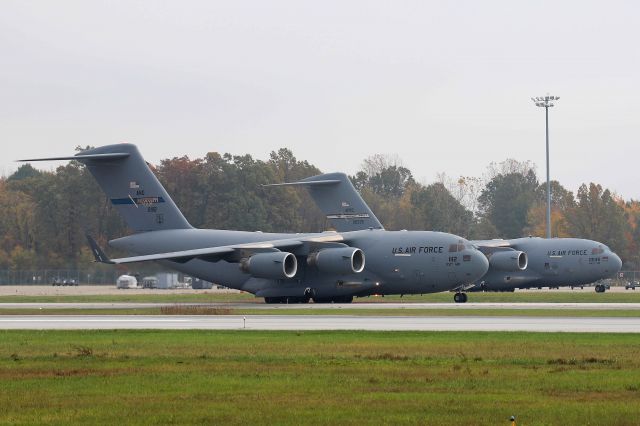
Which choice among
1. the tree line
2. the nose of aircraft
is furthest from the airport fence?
the nose of aircraft

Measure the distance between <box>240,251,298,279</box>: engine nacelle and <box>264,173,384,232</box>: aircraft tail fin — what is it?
1693 cm

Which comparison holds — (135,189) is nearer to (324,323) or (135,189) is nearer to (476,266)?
(476,266)

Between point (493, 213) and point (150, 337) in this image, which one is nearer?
point (150, 337)

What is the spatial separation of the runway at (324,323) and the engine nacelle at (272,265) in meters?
11.5

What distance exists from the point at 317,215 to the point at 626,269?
35164mm

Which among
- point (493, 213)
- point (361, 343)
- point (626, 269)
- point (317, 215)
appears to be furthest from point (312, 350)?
point (493, 213)

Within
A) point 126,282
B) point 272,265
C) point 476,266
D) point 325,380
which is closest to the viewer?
point 325,380

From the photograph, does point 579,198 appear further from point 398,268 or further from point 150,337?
point 150,337

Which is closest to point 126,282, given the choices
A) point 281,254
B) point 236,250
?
point 236,250

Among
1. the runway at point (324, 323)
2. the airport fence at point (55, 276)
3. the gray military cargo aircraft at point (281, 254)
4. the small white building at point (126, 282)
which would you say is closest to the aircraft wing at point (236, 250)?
the gray military cargo aircraft at point (281, 254)

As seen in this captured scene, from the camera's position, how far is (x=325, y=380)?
813 inches

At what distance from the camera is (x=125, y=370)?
2267 centimetres

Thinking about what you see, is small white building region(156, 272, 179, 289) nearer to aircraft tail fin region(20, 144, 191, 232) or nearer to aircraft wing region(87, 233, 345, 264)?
aircraft tail fin region(20, 144, 191, 232)

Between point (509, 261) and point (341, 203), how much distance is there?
11.0 meters
